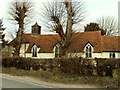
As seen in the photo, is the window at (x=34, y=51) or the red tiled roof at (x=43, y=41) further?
the window at (x=34, y=51)

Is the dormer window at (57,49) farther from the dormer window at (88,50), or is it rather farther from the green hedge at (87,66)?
the green hedge at (87,66)

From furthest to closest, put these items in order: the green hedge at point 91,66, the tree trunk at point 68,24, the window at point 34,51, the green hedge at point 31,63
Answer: the window at point 34,51
the tree trunk at point 68,24
the green hedge at point 31,63
the green hedge at point 91,66

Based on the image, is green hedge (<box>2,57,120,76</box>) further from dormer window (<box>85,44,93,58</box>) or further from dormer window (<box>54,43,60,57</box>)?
dormer window (<box>85,44,93,58</box>)

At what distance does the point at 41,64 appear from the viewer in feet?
86.3

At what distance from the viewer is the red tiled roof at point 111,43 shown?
50.2m

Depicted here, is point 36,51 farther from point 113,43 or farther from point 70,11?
point 70,11

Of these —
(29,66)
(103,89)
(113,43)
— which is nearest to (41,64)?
(29,66)

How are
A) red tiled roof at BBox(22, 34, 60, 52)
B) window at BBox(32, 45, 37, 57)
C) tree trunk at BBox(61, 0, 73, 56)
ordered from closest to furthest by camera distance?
tree trunk at BBox(61, 0, 73, 56), red tiled roof at BBox(22, 34, 60, 52), window at BBox(32, 45, 37, 57)

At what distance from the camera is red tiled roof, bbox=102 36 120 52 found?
5025 cm

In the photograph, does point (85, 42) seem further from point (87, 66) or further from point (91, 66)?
point (91, 66)

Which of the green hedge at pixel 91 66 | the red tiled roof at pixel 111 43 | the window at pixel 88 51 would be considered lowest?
the green hedge at pixel 91 66

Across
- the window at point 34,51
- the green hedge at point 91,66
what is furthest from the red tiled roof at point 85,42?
the green hedge at point 91,66

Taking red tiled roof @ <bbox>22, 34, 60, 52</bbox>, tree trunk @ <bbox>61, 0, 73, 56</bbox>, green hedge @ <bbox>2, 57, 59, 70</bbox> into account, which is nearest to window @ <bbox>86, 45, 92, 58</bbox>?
red tiled roof @ <bbox>22, 34, 60, 52</bbox>

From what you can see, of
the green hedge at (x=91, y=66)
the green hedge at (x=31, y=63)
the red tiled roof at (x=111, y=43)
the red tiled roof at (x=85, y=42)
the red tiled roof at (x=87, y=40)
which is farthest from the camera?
the red tiled roof at (x=111, y=43)
